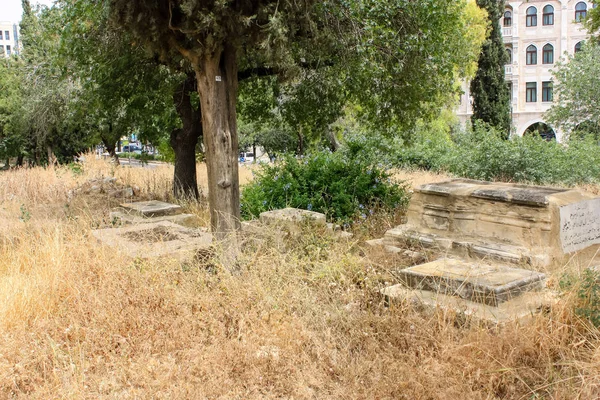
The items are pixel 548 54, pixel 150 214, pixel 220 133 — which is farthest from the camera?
pixel 548 54

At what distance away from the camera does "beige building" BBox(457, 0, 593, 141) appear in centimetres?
3944

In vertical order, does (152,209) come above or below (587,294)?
above

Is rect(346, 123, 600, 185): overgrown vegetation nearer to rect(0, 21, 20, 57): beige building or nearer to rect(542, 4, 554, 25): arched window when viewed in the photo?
rect(542, 4, 554, 25): arched window

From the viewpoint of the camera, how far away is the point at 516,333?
143 inches

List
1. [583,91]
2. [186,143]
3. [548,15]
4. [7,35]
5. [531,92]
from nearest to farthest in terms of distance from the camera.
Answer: [186,143] < [583,91] < [548,15] < [531,92] < [7,35]

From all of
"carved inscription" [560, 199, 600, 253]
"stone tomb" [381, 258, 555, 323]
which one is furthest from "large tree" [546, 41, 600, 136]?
"stone tomb" [381, 258, 555, 323]

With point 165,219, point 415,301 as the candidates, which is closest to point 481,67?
point 165,219

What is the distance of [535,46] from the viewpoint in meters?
40.3

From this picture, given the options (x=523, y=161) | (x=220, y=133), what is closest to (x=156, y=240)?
(x=220, y=133)

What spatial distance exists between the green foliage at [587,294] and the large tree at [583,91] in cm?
2064

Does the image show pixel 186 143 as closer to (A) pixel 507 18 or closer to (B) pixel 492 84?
(B) pixel 492 84

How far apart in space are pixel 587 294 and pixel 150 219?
5782 mm

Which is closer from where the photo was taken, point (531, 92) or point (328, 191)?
point (328, 191)

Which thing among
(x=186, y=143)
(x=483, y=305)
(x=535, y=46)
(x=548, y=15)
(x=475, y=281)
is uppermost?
(x=548, y=15)
